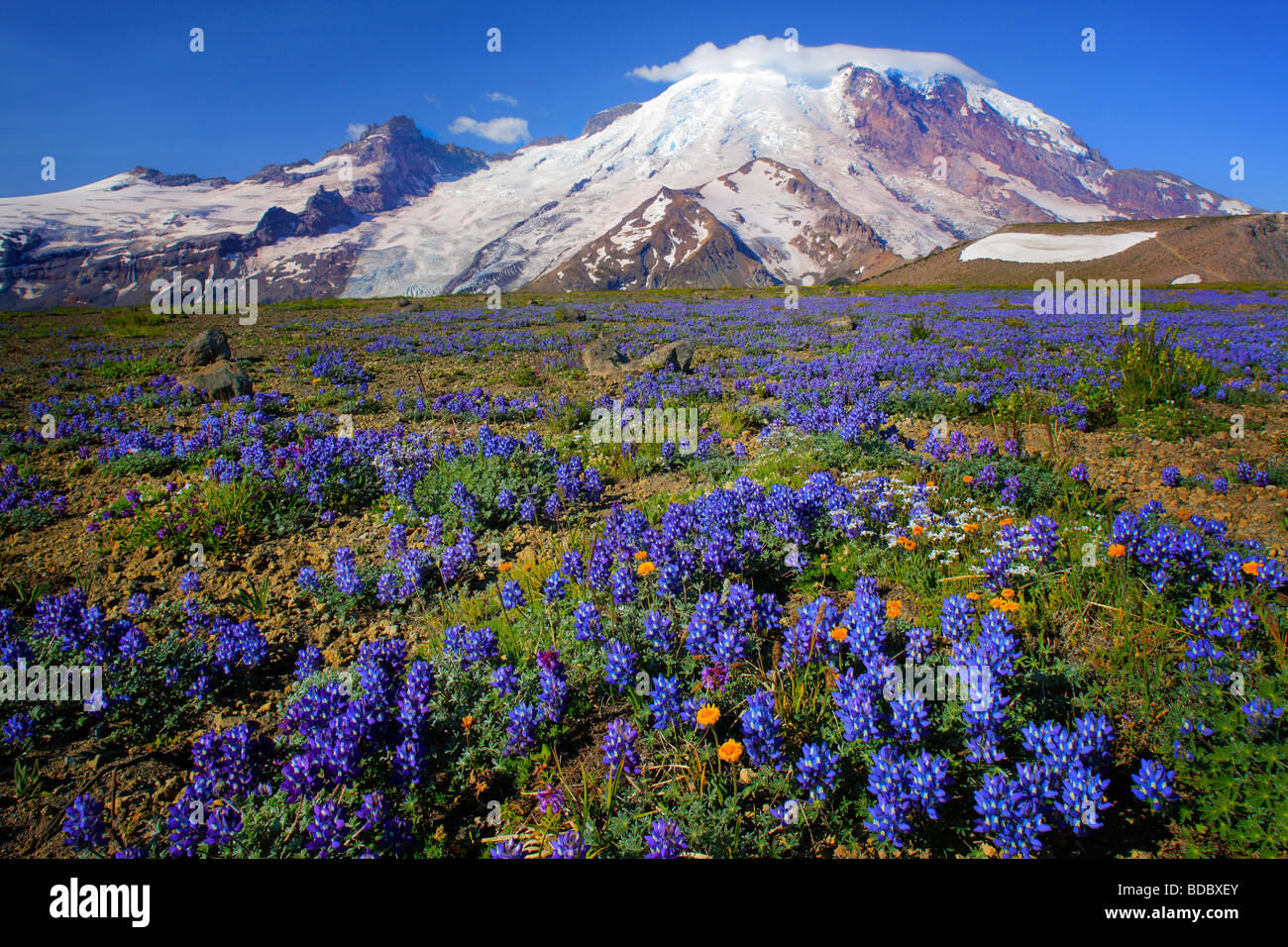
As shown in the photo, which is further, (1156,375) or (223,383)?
(223,383)

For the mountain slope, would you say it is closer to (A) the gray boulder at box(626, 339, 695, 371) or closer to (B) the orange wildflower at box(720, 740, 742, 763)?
(A) the gray boulder at box(626, 339, 695, 371)

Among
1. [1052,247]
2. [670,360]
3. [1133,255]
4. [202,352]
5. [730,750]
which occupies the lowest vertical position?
[730,750]

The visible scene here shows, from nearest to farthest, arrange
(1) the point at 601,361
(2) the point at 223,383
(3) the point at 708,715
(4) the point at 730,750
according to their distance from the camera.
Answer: (4) the point at 730,750, (3) the point at 708,715, (2) the point at 223,383, (1) the point at 601,361

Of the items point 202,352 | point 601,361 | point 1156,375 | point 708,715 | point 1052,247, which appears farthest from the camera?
point 1052,247

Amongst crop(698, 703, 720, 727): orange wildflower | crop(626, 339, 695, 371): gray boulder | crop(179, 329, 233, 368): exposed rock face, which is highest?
crop(179, 329, 233, 368): exposed rock face

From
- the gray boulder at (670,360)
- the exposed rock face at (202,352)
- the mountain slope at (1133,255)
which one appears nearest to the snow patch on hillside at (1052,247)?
the mountain slope at (1133,255)

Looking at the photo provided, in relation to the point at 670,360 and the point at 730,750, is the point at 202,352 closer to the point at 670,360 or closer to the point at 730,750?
the point at 670,360

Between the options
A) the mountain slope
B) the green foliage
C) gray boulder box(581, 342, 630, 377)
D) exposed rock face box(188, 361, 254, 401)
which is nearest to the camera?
the green foliage

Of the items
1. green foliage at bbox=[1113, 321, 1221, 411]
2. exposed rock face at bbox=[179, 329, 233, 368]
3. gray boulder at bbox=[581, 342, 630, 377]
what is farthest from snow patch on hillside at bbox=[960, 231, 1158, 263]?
exposed rock face at bbox=[179, 329, 233, 368]

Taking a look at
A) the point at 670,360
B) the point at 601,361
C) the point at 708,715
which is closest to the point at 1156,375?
the point at 670,360

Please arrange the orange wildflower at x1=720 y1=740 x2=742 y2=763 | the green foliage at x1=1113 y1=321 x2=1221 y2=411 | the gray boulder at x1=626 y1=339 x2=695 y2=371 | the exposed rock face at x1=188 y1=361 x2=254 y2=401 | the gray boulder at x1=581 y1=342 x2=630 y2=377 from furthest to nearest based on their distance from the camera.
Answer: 1. the gray boulder at x1=581 y1=342 x2=630 y2=377
2. the gray boulder at x1=626 y1=339 x2=695 y2=371
3. the exposed rock face at x1=188 y1=361 x2=254 y2=401
4. the green foliage at x1=1113 y1=321 x2=1221 y2=411
5. the orange wildflower at x1=720 y1=740 x2=742 y2=763

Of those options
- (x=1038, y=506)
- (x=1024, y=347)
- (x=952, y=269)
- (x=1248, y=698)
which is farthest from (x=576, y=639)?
(x=952, y=269)
